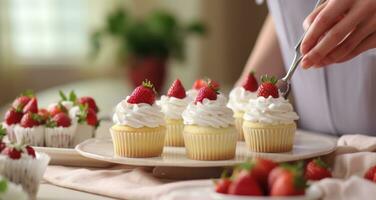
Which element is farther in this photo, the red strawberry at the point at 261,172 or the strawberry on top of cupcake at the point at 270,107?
the strawberry on top of cupcake at the point at 270,107

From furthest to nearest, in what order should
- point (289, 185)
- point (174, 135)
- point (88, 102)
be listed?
point (88, 102) < point (174, 135) < point (289, 185)

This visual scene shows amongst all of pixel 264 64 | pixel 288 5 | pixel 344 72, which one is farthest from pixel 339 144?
pixel 264 64

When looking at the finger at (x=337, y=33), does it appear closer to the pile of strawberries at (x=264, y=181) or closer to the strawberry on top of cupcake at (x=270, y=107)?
the strawberry on top of cupcake at (x=270, y=107)

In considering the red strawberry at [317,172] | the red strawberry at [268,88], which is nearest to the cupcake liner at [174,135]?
the red strawberry at [268,88]

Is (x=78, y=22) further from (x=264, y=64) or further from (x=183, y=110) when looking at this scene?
(x=183, y=110)

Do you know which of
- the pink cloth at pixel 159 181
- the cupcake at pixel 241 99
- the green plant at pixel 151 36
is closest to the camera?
the pink cloth at pixel 159 181

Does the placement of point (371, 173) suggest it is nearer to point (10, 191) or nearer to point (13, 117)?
point (10, 191)

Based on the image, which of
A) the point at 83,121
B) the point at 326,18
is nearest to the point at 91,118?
the point at 83,121
